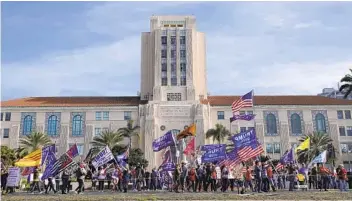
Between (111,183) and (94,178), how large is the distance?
2.52 metres

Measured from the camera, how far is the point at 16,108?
233ft

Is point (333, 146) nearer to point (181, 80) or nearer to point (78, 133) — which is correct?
point (181, 80)

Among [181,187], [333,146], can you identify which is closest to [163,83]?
[333,146]

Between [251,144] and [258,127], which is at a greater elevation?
[258,127]

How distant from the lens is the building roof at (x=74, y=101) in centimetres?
7169

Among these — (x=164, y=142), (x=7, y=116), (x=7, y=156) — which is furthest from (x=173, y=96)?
Answer: (x=164, y=142)

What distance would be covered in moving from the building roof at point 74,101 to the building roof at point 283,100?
14.0m

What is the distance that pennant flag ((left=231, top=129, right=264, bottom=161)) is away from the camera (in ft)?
82.4

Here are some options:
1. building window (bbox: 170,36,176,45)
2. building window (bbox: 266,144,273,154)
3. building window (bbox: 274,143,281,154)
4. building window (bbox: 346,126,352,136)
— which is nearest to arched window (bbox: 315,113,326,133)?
building window (bbox: 346,126,352,136)

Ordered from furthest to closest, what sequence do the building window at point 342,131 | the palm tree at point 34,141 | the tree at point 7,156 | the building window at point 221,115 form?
the building window at point 221,115, the building window at point 342,131, the palm tree at point 34,141, the tree at point 7,156

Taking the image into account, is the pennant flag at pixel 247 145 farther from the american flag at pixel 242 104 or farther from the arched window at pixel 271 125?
the arched window at pixel 271 125

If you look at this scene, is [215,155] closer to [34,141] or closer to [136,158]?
[136,158]

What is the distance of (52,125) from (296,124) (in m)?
44.2

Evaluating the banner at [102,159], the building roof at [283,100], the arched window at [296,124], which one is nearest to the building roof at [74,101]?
the building roof at [283,100]
